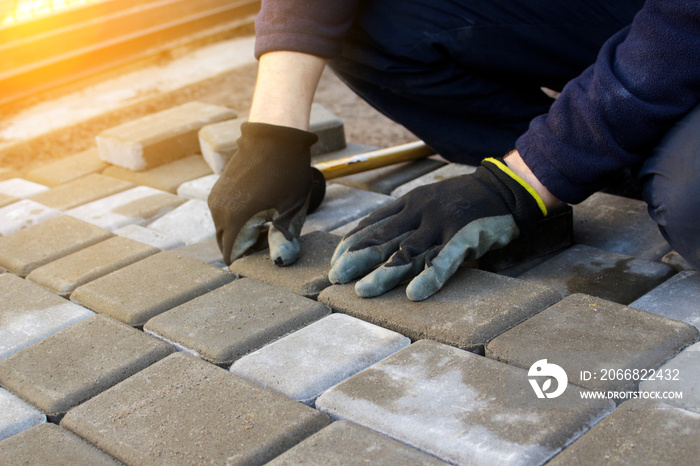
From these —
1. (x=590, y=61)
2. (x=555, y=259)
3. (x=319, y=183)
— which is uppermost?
(x=590, y=61)

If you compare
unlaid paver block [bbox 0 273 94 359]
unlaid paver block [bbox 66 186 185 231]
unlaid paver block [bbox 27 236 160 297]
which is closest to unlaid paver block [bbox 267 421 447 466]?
unlaid paver block [bbox 0 273 94 359]

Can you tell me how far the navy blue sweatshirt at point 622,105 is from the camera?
4.91ft

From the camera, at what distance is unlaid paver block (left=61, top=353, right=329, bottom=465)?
3.93 ft

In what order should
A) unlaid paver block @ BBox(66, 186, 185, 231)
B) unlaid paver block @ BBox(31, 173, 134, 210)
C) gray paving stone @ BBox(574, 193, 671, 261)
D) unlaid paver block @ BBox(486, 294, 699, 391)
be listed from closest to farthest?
unlaid paver block @ BBox(486, 294, 699, 391) < gray paving stone @ BBox(574, 193, 671, 261) < unlaid paver block @ BBox(66, 186, 185, 231) < unlaid paver block @ BBox(31, 173, 134, 210)

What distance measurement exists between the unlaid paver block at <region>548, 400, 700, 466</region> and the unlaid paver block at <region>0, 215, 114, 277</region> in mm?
1634

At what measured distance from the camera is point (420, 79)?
237cm

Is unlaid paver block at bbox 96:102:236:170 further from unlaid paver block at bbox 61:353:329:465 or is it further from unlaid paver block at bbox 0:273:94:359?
unlaid paver block at bbox 61:353:329:465

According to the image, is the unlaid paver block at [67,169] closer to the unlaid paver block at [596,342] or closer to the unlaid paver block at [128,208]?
the unlaid paver block at [128,208]

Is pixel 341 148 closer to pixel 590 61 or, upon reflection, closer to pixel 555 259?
pixel 590 61

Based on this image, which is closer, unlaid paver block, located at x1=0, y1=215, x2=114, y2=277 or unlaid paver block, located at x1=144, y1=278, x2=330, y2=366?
unlaid paver block, located at x1=144, y1=278, x2=330, y2=366

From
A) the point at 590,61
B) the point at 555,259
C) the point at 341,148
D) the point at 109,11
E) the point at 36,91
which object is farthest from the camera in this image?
the point at 109,11

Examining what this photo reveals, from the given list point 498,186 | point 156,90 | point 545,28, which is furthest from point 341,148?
point 156,90

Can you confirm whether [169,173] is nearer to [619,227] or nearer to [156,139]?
[156,139]

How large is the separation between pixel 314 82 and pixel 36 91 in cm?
323
